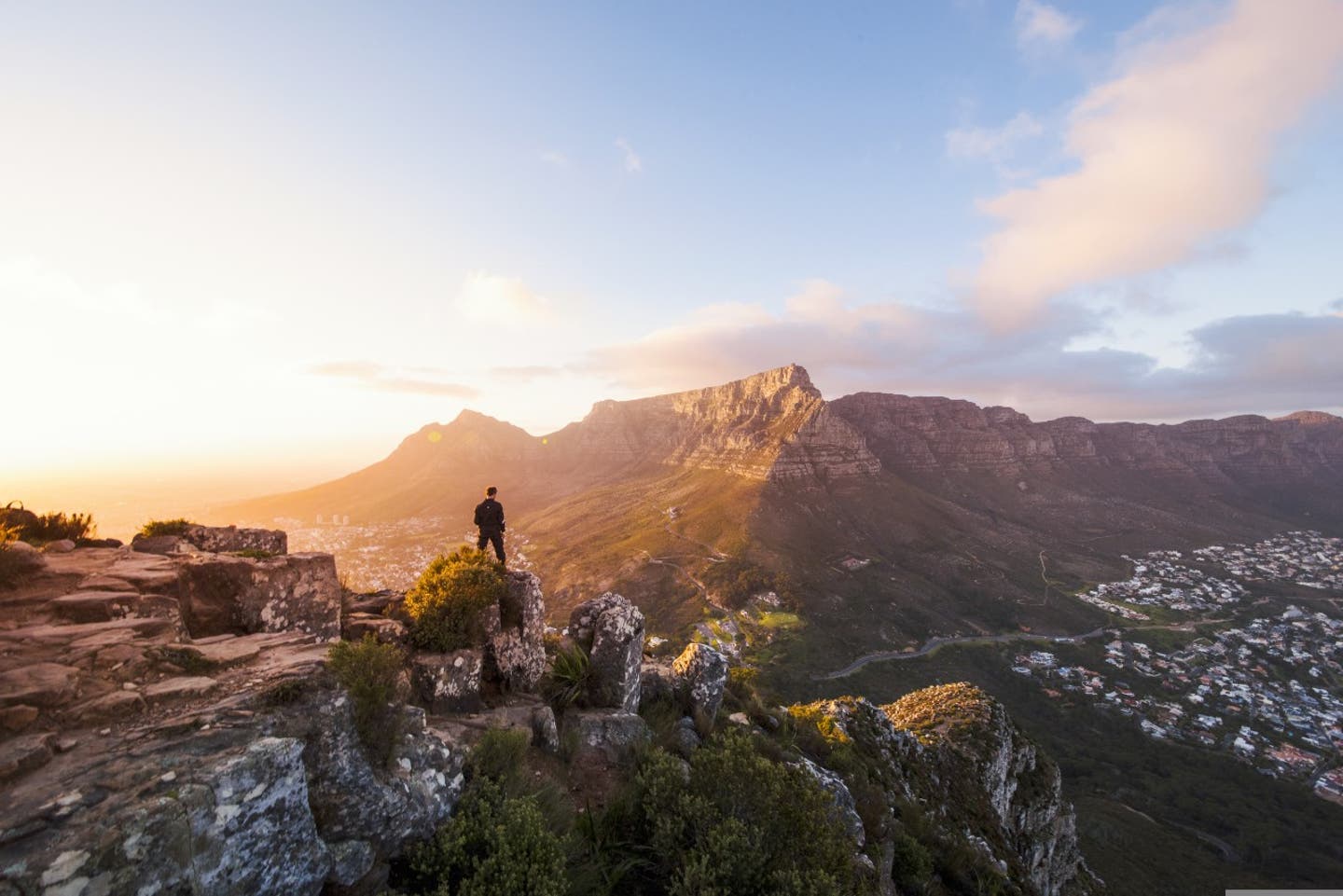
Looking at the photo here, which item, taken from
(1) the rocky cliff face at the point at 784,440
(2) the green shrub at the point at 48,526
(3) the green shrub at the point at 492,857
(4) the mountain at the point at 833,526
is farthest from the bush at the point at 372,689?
(1) the rocky cliff face at the point at 784,440

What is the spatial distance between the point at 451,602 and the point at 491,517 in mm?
3833

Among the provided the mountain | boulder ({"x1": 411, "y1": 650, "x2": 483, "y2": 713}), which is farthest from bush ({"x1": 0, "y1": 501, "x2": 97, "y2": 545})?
the mountain

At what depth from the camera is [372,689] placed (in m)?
6.87

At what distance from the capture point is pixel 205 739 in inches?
213

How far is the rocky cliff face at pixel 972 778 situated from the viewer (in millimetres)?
19375

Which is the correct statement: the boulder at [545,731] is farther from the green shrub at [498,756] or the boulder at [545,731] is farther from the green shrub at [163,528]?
the green shrub at [163,528]

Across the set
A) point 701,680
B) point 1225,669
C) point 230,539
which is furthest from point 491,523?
point 1225,669

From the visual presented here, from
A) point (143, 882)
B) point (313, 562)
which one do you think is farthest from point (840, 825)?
point (313, 562)

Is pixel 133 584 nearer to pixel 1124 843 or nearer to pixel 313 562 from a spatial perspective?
pixel 313 562

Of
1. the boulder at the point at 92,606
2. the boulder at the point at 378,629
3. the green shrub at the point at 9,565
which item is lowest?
the boulder at the point at 378,629

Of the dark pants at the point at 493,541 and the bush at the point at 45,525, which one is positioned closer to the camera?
the bush at the point at 45,525

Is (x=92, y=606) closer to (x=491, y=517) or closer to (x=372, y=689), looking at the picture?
(x=372, y=689)

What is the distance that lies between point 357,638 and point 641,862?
7.31 m

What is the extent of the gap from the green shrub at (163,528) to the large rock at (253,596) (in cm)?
339
